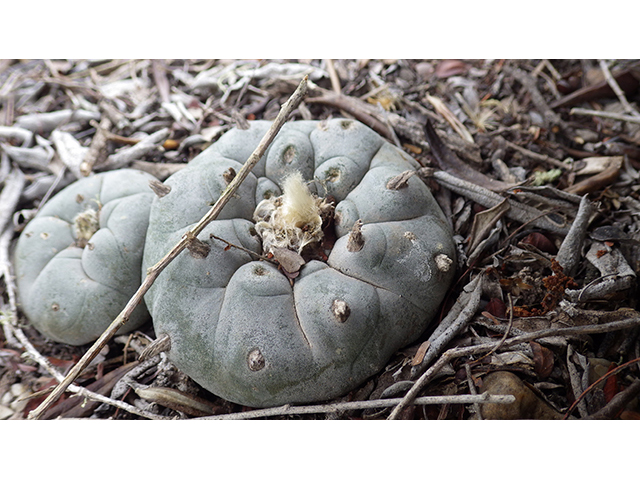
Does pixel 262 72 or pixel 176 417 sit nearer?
pixel 176 417

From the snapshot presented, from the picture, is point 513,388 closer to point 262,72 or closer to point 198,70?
point 262,72

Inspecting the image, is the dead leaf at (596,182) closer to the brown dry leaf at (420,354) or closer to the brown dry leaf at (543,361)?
the brown dry leaf at (543,361)

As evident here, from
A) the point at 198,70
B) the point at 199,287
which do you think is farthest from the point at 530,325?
the point at 198,70

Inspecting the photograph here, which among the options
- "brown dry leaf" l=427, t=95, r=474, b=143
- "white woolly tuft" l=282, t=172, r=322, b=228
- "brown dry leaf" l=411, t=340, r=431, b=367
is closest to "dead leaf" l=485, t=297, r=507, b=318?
"brown dry leaf" l=411, t=340, r=431, b=367

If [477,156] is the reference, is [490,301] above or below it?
below

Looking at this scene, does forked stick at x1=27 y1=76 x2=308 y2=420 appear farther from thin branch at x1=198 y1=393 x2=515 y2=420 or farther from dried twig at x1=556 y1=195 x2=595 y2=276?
dried twig at x1=556 y1=195 x2=595 y2=276

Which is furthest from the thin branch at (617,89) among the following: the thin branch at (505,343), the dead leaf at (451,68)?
the thin branch at (505,343)

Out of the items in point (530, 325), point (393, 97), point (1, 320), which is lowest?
point (1, 320)
